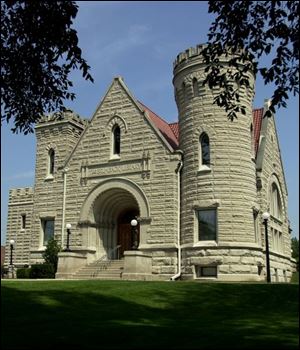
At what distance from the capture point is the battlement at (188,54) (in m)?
31.1

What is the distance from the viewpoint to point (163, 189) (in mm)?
30703

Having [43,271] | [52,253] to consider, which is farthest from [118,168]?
[43,271]

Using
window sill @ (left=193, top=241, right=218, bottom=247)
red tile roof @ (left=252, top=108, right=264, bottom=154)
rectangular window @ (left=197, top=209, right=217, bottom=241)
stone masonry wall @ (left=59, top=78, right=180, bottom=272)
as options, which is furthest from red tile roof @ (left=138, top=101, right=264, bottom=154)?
window sill @ (left=193, top=241, right=218, bottom=247)

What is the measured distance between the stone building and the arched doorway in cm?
7

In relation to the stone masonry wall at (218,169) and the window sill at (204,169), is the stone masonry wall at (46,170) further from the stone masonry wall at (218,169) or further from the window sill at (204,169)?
the window sill at (204,169)

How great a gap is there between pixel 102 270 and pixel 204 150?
918cm

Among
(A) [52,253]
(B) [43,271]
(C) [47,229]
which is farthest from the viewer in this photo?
(C) [47,229]

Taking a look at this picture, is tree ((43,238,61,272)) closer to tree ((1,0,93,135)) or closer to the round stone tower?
the round stone tower

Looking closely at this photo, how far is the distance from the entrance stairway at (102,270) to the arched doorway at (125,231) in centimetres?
257

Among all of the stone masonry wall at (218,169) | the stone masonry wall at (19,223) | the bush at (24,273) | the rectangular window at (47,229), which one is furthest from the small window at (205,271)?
A: the stone masonry wall at (19,223)

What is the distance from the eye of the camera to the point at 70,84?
51.8ft

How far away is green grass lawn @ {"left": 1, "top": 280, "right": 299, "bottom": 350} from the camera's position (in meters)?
9.22

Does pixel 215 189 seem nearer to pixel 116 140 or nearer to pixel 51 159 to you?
pixel 116 140

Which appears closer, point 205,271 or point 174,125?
point 205,271
